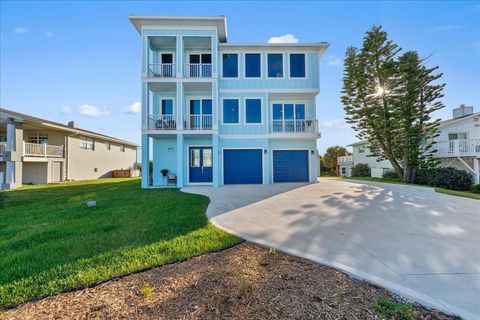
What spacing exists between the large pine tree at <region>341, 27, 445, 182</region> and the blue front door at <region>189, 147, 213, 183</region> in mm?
11507

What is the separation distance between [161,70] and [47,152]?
1183 cm

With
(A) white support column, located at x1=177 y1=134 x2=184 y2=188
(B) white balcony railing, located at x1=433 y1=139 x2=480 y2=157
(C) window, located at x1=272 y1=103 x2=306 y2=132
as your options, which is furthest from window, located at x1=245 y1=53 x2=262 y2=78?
(B) white balcony railing, located at x1=433 y1=139 x2=480 y2=157

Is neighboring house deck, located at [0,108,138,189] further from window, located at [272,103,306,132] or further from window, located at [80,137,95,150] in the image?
window, located at [272,103,306,132]

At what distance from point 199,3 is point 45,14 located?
21.7 feet

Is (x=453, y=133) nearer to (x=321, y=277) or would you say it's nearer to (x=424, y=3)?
(x=424, y=3)

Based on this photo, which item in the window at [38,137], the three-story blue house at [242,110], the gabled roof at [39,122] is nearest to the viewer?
the three-story blue house at [242,110]

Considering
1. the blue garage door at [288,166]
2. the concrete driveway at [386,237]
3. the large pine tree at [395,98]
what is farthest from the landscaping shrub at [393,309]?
the large pine tree at [395,98]

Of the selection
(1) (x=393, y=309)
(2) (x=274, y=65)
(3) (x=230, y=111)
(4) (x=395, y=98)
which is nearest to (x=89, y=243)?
(1) (x=393, y=309)

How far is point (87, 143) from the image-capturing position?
70.6 feet

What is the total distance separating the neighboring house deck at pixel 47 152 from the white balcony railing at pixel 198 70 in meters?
11.6

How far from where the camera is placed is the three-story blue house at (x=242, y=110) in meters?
13.9

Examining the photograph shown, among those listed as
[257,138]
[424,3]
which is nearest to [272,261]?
[424,3]

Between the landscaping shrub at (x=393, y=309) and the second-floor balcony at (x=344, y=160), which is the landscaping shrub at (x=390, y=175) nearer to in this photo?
the second-floor balcony at (x=344, y=160)

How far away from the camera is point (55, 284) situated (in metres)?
2.84
